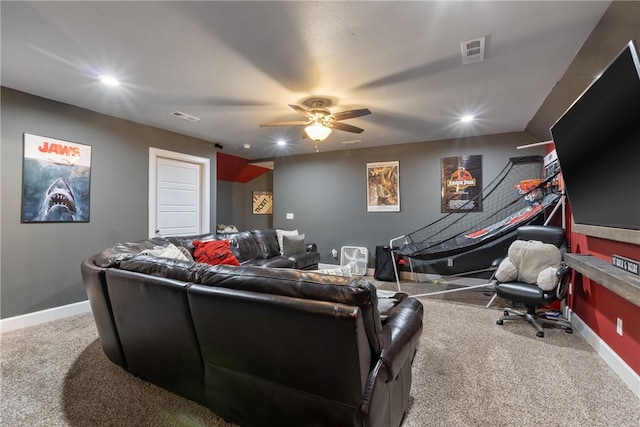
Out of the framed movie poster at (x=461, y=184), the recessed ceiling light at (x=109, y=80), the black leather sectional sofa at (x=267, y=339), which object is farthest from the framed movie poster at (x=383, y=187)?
the recessed ceiling light at (x=109, y=80)

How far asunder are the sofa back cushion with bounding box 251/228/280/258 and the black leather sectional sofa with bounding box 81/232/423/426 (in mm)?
2900

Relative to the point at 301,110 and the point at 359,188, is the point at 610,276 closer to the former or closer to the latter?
the point at 301,110

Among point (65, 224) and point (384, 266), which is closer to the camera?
point (65, 224)

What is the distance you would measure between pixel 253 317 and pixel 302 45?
201 cm

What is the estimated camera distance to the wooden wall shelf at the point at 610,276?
1.62 metres

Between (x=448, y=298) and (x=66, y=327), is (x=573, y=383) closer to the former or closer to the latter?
(x=448, y=298)

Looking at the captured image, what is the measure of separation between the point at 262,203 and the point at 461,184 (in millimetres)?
5034

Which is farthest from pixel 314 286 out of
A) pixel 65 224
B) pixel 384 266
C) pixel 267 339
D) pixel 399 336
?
pixel 384 266

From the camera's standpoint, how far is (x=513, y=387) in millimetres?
1943

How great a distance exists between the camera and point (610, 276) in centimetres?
186

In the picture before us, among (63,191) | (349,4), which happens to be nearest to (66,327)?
(63,191)

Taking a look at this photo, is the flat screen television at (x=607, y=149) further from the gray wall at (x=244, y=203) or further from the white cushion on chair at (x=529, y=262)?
the gray wall at (x=244, y=203)

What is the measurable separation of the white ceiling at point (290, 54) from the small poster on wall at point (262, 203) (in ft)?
13.7

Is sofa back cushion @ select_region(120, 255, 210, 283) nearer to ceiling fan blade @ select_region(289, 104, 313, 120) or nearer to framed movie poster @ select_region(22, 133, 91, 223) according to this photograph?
ceiling fan blade @ select_region(289, 104, 313, 120)
